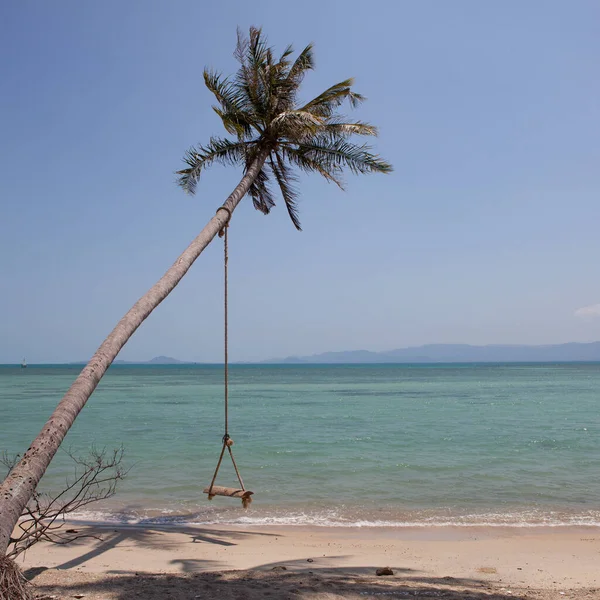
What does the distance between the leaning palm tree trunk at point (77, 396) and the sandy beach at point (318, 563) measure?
4.33 ft

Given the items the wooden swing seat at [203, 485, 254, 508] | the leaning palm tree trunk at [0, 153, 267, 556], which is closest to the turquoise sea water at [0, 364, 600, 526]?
the wooden swing seat at [203, 485, 254, 508]

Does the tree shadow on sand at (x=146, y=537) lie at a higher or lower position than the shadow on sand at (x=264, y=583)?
lower

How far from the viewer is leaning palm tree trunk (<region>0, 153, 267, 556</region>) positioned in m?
3.50

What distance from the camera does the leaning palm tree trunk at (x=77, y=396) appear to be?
3501 mm

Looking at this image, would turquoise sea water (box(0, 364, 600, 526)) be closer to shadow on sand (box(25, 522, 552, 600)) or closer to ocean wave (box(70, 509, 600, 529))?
ocean wave (box(70, 509, 600, 529))

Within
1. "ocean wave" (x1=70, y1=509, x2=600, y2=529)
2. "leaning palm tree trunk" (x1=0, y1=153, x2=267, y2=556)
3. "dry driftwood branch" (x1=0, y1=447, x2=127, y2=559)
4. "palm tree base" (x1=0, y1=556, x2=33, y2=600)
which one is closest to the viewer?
"palm tree base" (x1=0, y1=556, x2=33, y2=600)

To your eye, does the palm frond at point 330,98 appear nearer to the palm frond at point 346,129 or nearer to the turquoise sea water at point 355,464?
the palm frond at point 346,129

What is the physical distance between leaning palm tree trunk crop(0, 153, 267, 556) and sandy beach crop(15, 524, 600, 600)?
4.33 feet

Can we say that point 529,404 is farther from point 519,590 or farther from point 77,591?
point 77,591

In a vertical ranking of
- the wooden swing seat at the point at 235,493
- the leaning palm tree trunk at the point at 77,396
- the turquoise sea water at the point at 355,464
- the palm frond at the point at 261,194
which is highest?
the palm frond at the point at 261,194

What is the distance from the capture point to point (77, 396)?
4250mm

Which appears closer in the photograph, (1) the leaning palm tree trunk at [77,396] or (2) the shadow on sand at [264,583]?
(1) the leaning palm tree trunk at [77,396]

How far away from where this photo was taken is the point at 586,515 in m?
8.69

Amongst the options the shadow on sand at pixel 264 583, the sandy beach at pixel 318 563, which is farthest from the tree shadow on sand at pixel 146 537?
the shadow on sand at pixel 264 583
